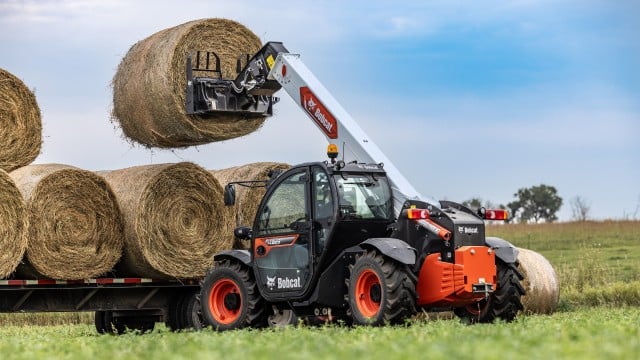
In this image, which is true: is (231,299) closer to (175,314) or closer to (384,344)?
(175,314)

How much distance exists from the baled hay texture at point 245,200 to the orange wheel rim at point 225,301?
8.83ft

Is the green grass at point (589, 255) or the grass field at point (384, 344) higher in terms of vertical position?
the green grass at point (589, 255)

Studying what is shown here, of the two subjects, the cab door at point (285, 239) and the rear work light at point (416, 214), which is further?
the cab door at point (285, 239)

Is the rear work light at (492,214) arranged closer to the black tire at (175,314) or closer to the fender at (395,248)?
the fender at (395,248)

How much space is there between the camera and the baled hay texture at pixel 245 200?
55.0 ft

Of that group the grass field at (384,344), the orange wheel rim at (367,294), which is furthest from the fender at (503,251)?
the orange wheel rim at (367,294)

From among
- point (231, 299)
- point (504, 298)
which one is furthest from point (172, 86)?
point (504, 298)

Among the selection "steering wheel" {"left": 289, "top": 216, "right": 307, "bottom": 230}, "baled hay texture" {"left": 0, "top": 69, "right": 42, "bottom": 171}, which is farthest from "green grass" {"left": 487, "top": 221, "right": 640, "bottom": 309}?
"baled hay texture" {"left": 0, "top": 69, "right": 42, "bottom": 171}

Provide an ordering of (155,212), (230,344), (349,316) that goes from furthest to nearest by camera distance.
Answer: (155,212) → (349,316) → (230,344)

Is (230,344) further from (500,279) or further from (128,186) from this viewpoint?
(128,186)

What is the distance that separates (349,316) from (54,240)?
14.8 feet

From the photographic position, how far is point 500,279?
12641 millimetres

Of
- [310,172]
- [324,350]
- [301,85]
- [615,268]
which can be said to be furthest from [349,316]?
[615,268]

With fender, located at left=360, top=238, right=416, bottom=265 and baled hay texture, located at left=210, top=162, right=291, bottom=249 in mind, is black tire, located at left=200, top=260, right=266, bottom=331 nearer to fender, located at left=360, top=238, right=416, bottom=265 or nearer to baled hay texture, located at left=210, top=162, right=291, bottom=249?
fender, located at left=360, top=238, right=416, bottom=265
